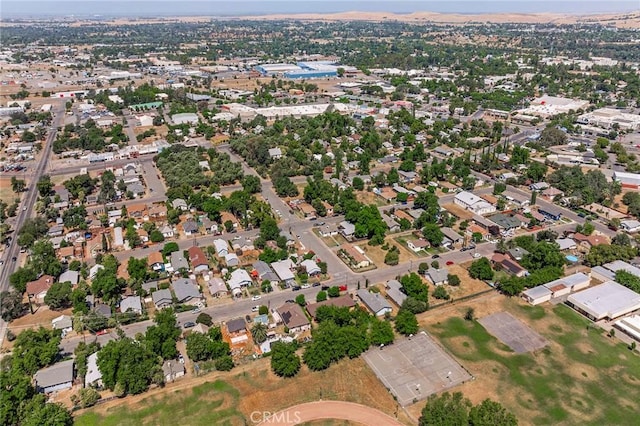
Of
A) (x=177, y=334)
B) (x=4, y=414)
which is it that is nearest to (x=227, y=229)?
(x=177, y=334)

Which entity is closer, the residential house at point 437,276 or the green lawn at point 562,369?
the green lawn at point 562,369

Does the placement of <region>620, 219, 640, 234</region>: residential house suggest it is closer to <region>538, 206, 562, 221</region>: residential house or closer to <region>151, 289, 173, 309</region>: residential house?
<region>538, 206, 562, 221</region>: residential house

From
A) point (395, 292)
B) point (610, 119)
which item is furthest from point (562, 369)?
point (610, 119)

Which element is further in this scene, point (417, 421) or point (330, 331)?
point (330, 331)

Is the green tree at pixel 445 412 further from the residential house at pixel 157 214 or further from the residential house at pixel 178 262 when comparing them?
the residential house at pixel 157 214

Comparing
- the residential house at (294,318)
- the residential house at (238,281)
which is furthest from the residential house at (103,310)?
the residential house at (294,318)

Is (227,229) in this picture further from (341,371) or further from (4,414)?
(4,414)

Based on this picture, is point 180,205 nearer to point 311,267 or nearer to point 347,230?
point 347,230
